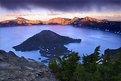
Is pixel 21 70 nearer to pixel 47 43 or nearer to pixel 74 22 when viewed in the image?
pixel 47 43

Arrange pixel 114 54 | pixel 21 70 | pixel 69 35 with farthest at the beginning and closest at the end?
pixel 69 35 → pixel 114 54 → pixel 21 70

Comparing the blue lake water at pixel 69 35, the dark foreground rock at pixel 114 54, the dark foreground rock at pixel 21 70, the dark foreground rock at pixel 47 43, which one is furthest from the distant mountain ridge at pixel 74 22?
the dark foreground rock at pixel 21 70

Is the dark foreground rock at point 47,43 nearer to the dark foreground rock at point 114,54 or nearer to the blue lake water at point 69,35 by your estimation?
the blue lake water at point 69,35

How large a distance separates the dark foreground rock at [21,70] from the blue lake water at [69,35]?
1266 millimetres

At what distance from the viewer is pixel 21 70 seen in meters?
13.1

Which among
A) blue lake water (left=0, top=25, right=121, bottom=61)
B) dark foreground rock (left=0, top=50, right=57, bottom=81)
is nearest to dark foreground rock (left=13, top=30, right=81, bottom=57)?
blue lake water (left=0, top=25, right=121, bottom=61)

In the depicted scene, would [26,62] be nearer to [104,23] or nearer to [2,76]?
[2,76]

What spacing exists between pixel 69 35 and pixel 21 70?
4983mm

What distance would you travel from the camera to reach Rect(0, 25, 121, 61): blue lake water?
1677 centimetres

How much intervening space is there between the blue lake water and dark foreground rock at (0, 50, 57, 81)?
1.27 meters

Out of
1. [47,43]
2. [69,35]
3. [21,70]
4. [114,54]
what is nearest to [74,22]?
[69,35]

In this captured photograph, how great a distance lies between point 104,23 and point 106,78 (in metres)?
5.47

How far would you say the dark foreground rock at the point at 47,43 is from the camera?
16828 mm

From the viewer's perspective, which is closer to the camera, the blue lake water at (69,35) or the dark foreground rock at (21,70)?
the dark foreground rock at (21,70)
